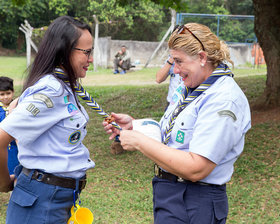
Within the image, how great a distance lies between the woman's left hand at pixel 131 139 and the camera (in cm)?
194

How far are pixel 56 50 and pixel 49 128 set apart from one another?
1.43 feet

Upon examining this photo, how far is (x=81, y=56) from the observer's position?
218cm

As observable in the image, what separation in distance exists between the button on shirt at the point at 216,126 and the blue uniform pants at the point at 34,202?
0.71m

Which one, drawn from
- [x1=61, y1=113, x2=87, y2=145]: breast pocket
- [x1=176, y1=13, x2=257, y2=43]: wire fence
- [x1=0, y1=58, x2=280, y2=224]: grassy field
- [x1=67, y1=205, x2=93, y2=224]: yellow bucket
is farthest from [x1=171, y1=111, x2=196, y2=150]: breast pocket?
[x1=176, y1=13, x2=257, y2=43]: wire fence

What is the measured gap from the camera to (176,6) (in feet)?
24.2

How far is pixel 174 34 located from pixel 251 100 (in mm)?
6931

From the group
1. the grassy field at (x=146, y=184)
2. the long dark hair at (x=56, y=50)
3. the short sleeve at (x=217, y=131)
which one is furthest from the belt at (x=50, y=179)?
the grassy field at (x=146, y=184)

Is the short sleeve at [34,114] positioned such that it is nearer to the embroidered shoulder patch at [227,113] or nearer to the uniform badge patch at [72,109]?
the uniform badge patch at [72,109]

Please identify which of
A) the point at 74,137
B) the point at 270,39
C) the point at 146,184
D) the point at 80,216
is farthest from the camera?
the point at 270,39

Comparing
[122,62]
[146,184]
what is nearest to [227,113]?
[146,184]

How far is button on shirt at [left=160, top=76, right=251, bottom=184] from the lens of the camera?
5.99 feet

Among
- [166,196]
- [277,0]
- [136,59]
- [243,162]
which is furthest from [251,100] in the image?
[136,59]

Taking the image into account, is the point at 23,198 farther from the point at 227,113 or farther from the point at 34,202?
the point at 227,113

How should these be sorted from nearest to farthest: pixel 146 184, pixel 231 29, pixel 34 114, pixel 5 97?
pixel 34 114 → pixel 5 97 → pixel 146 184 → pixel 231 29
